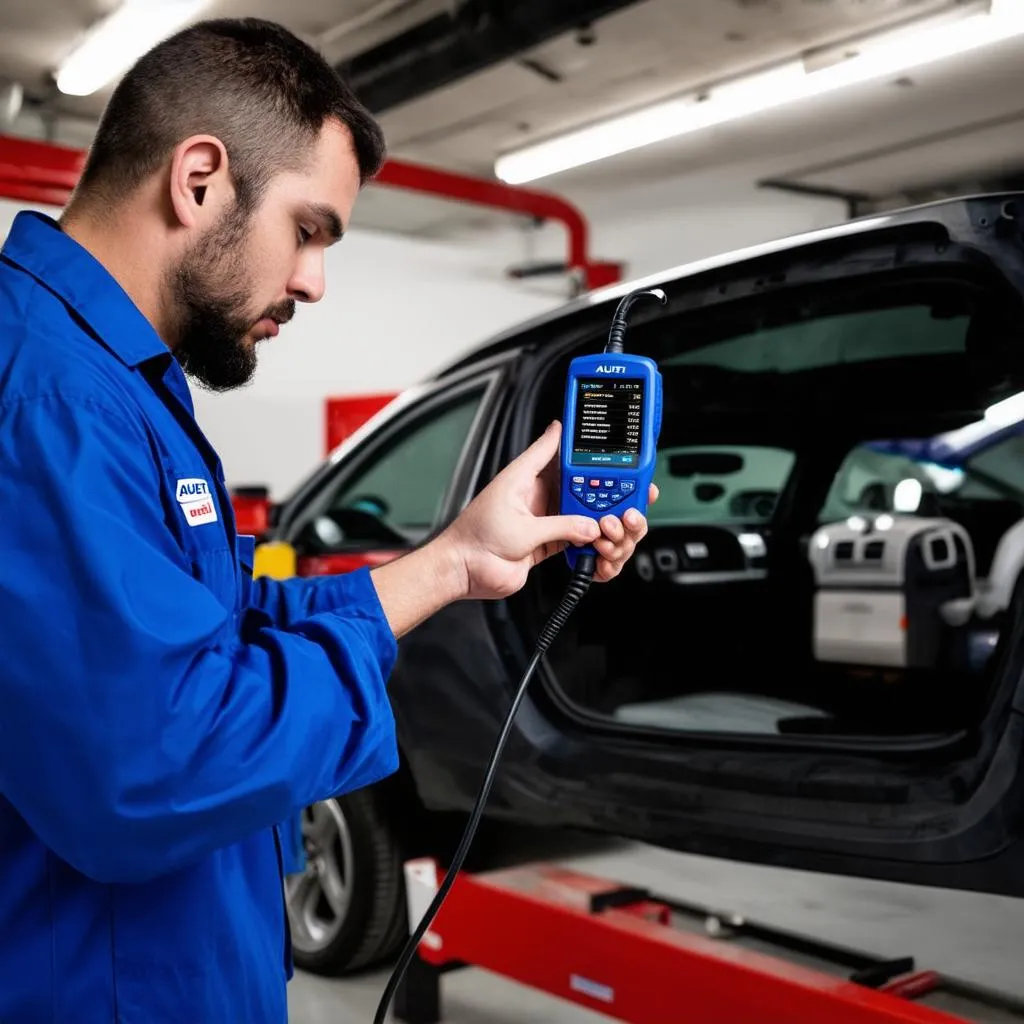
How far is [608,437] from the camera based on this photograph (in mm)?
1404

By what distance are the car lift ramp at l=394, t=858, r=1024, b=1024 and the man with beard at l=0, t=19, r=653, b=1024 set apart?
3.45ft

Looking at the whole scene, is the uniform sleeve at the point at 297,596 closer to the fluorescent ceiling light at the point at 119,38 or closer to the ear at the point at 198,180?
the ear at the point at 198,180

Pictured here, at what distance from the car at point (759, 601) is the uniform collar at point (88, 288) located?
4.15 feet

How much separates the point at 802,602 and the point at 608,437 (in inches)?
86.0

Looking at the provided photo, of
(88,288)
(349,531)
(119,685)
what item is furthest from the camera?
(349,531)

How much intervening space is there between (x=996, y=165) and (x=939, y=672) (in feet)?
24.9

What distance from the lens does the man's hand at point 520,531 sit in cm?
123

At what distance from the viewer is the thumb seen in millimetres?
1270

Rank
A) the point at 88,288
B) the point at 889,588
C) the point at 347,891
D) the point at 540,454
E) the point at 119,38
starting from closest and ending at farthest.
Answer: the point at 88,288
the point at 540,454
the point at 347,891
the point at 889,588
the point at 119,38

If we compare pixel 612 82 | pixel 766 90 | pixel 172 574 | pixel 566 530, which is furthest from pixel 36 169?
pixel 172 574

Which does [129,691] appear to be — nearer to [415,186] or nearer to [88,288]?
[88,288]

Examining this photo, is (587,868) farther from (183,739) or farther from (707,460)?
(183,739)

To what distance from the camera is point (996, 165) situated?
9539 millimetres

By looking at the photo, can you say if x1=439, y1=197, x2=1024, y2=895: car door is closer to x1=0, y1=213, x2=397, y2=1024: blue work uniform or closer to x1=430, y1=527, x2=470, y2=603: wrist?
x1=430, y1=527, x2=470, y2=603: wrist
